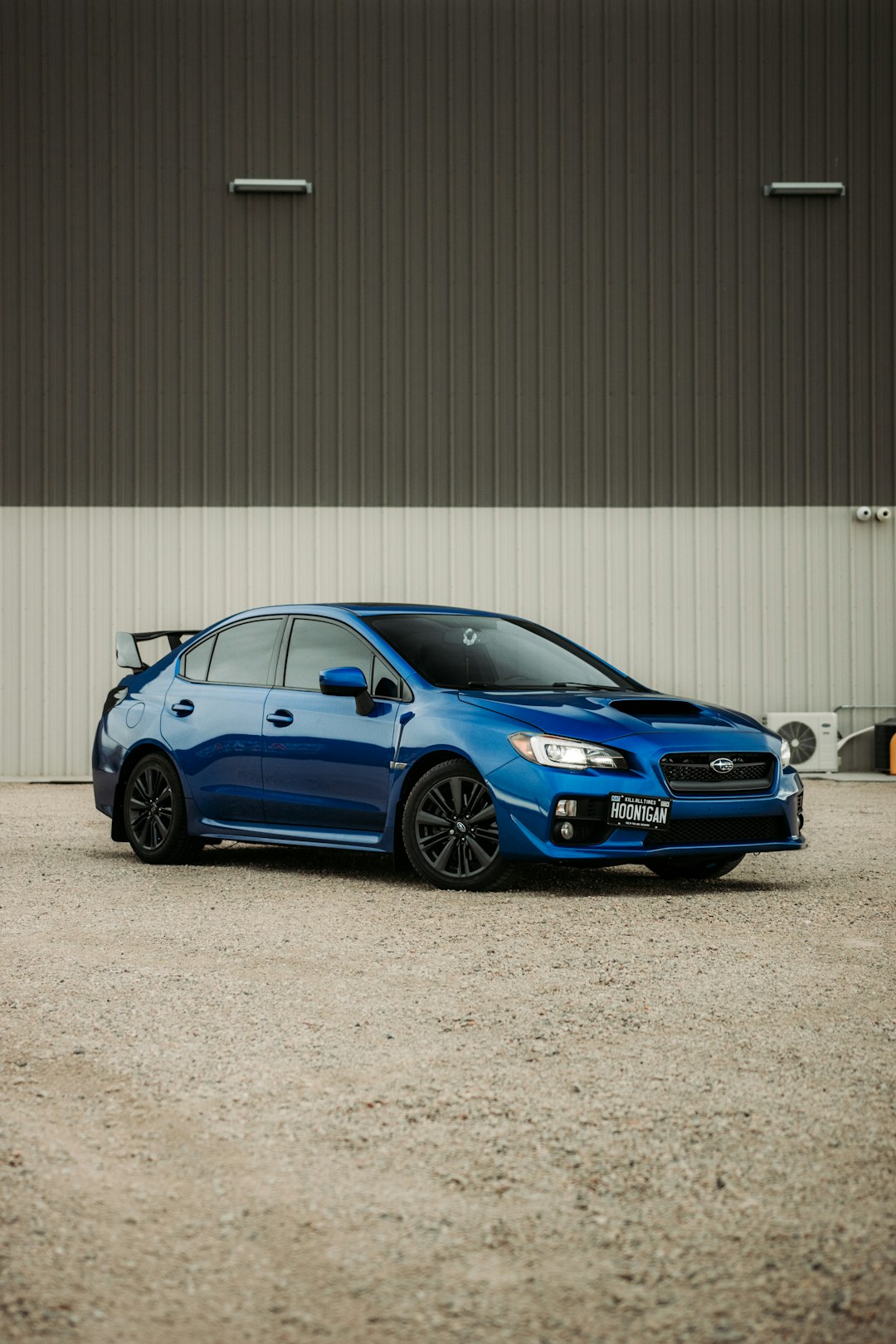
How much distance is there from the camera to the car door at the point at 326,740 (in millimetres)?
9305

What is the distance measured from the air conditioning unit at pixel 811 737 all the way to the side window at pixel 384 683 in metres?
12.2

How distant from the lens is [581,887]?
9172 mm

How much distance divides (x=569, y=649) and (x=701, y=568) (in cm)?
1100

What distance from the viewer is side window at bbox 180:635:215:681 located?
34.8ft

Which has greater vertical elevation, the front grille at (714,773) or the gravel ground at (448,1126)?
the front grille at (714,773)

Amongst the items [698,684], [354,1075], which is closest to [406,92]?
[698,684]

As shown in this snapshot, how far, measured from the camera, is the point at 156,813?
10.5 m

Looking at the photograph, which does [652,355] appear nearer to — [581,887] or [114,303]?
[114,303]

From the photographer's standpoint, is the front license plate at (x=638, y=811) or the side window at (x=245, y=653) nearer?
the front license plate at (x=638, y=811)

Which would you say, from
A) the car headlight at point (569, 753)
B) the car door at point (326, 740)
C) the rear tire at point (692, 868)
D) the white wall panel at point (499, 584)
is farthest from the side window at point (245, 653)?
the white wall panel at point (499, 584)

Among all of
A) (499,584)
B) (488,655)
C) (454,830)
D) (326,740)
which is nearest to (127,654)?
(326,740)

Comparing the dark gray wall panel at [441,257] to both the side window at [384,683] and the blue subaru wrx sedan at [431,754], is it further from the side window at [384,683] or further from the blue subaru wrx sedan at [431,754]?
the side window at [384,683]


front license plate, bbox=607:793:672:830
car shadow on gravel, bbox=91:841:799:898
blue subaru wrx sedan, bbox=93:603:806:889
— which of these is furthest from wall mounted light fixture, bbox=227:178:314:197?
front license plate, bbox=607:793:672:830

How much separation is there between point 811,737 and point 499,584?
168 inches
